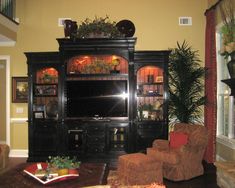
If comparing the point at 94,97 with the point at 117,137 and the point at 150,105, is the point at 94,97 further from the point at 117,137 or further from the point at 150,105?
the point at 150,105

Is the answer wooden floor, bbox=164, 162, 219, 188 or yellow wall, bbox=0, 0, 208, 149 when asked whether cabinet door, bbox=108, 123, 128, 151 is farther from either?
yellow wall, bbox=0, 0, 208, 149

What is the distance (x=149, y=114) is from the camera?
654cm

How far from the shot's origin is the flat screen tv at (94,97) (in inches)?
254

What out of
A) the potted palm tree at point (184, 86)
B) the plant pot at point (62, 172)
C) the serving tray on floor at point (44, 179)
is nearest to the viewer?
the serving tray on floor at point (44, 179)

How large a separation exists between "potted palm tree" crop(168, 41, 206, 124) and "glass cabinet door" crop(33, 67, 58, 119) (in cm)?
257

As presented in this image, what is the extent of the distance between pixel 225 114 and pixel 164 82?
139cm

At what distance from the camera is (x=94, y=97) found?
21.3 feet

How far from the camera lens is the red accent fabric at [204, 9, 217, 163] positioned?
5875 mm

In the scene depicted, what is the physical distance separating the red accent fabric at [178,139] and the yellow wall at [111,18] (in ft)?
7.74

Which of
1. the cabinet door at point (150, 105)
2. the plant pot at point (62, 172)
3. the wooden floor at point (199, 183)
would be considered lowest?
the wooden floor at point (199, 183)

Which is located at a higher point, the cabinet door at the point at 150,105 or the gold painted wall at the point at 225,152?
the cabinet door at the point at 150,105

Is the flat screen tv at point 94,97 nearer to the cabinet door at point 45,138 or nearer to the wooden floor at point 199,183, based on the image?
the cabinet door at point 45,138

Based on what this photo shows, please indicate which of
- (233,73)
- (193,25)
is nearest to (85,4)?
(193,25)

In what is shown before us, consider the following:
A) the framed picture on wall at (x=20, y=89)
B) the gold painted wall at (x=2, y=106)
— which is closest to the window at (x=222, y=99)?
the framed picture on wall at (x=20, y=89)
